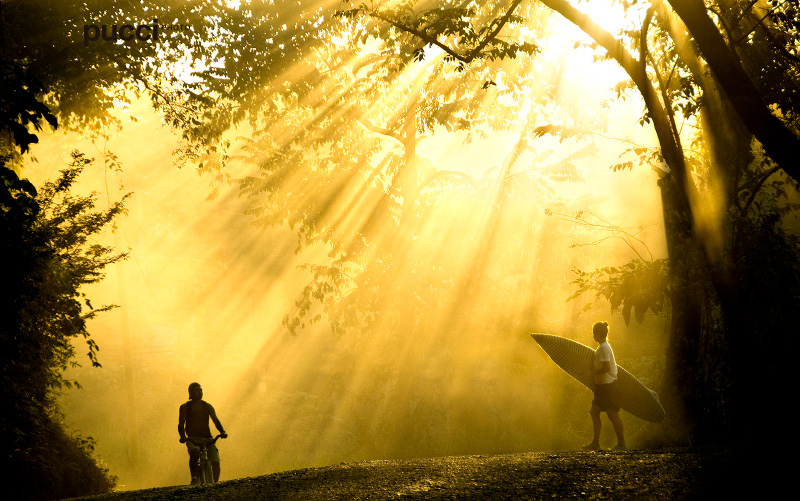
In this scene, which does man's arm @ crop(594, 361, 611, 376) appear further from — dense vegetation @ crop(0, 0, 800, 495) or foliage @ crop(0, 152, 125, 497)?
foliage @ crop(0, 152, 125, 497)

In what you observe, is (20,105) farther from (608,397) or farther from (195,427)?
(608,397)

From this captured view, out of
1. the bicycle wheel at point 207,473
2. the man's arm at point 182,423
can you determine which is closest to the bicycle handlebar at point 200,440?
the man's arm at point 182,423

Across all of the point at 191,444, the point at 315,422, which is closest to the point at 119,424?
the point at 315,422

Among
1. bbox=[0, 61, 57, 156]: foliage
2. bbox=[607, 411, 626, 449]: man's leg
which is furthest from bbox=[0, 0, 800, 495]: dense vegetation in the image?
bbox=[607, 411, 626, 449]: man's leg

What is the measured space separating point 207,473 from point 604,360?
5698 mm

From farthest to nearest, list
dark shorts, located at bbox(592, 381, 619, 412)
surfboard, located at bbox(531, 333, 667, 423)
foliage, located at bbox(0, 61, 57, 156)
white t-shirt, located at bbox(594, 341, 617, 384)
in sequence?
surfboard, located at bbox(531, 333, 667, 423)
dark shorts, located at bbox(592, 381, 619, 412)
white t-shirt, located at bbox(594, 341, 617, 384)
foliage, located at bbox(0, 61, 57, 156)

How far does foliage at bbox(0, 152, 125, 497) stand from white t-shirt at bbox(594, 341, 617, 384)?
23.7 ft

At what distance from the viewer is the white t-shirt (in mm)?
8633

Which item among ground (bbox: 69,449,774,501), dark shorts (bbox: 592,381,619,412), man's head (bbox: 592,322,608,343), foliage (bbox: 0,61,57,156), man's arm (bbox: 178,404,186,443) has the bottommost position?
ground (bbox: 69,449,774,501)

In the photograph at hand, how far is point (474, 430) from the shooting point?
20.8m

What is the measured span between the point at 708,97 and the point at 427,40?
4.82 meters

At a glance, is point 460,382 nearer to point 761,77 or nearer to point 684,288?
point 684,288

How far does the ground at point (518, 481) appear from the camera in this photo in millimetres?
5176

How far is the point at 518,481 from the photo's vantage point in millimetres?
5730
